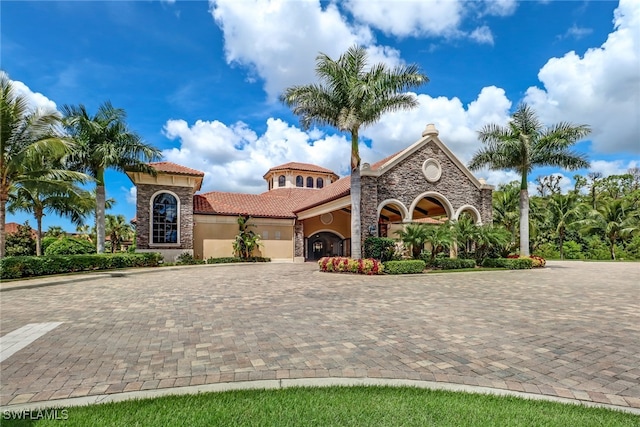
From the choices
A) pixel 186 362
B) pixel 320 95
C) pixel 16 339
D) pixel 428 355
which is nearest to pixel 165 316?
pixel 16 339

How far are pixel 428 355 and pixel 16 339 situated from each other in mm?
7313

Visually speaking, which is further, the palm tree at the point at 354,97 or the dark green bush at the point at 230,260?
the dark green bush at the point at 230,260

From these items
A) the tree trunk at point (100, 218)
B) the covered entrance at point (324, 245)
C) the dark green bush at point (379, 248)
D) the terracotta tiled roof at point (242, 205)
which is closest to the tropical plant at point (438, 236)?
the dark green bush at point (379, 248)

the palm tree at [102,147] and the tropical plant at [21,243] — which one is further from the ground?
the palm tree at [102,147]

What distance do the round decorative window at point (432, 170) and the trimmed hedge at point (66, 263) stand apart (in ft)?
63.1

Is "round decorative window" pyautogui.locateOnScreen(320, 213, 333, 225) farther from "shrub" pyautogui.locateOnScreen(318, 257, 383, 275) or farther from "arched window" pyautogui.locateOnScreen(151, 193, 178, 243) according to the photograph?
"arched window" pyautogui.locateOnScreen(151, 193, 178, 243)

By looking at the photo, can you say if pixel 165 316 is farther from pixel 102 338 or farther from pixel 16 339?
pixel 16 339

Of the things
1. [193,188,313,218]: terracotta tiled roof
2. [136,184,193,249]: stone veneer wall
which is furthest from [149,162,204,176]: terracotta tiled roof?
[193,188,313,218]: terracotta tiled roof

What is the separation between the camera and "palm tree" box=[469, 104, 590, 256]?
74.1ft

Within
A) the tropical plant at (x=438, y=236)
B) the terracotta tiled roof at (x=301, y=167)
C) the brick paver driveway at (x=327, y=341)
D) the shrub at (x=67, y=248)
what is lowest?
the brick paver driveway at (x=327, y=341)

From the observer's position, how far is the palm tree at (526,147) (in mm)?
22594

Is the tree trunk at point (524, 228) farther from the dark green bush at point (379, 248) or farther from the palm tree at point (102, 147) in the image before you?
the palm tree at point (102, 147)

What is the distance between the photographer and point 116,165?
22156mm

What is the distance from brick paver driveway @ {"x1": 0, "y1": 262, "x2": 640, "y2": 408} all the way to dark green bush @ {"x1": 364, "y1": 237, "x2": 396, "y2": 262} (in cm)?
804
